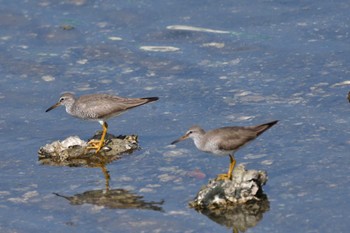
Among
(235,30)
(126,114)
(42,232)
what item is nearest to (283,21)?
(235,30)

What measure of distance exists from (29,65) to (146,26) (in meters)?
3.04

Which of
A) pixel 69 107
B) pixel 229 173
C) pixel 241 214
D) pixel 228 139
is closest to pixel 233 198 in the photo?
pixel 241 214

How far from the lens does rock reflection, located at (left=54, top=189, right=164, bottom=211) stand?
13227 millimetres

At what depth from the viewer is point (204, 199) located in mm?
12859

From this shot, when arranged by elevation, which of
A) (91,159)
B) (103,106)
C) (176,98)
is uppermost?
(103,106)

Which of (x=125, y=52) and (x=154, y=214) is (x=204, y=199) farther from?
(x=125, y=52)

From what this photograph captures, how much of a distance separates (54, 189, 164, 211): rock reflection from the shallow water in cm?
11

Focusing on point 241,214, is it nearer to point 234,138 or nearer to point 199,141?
point 234,138

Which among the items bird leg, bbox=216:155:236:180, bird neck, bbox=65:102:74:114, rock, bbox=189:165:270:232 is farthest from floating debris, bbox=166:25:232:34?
rock, bbox=189:165:270:232

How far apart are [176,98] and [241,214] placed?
4.94 m

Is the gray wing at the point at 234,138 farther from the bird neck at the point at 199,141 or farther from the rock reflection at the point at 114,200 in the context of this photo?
the rock reflection at the point at 114,200

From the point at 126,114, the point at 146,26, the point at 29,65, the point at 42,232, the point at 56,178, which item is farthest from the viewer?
the point at 146,26

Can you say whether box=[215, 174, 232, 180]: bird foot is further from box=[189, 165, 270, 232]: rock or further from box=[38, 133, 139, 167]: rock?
box=[38, 133, 139, 167]: rock

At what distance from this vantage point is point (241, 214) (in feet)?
41.5
